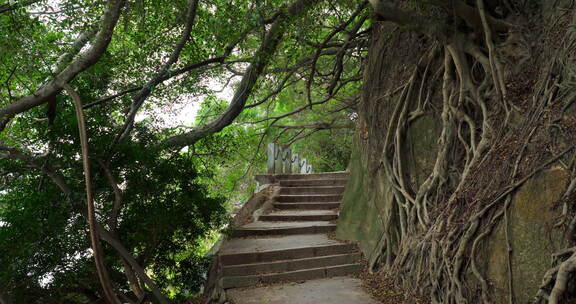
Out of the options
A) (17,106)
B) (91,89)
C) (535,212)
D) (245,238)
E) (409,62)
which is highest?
(409,62)

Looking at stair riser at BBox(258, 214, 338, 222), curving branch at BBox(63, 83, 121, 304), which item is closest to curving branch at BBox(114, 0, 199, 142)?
curving branch at BBox(63, 83, 121, 304)

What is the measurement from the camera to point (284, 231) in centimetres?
688

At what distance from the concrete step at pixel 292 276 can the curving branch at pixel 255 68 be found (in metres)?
2.00

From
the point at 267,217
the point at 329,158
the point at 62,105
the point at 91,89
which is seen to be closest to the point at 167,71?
the point at 91,89

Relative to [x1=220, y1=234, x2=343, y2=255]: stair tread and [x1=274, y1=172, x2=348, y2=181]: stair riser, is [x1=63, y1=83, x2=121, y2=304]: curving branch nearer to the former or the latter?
[x1=220, y1=234, x2=343, y2=255]: stair tread

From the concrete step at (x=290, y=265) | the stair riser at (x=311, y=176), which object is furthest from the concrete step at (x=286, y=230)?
the stair riser at (x=311, y=176)

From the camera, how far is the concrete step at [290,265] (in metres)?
5.26

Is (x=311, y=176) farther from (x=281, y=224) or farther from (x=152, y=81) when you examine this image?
(x=152, y=81)

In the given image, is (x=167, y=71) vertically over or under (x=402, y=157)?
over

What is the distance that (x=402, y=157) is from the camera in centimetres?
532

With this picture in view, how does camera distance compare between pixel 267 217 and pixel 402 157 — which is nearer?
pixel 402 157

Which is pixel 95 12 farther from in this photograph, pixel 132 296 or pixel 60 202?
pixel 132 296

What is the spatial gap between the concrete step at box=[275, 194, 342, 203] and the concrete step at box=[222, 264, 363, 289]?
10.4ft

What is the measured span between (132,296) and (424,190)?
3.89 meters
